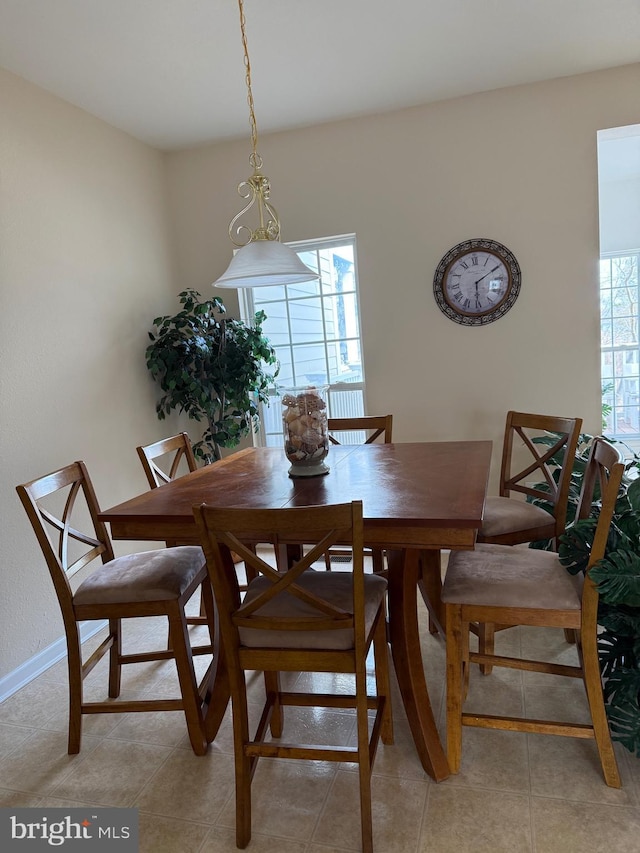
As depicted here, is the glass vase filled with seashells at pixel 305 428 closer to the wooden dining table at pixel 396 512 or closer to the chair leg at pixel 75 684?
the wooden dining table at pixel 396 512

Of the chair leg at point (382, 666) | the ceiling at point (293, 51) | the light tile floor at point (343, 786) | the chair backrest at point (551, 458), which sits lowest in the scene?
the light tile floor at point (343, 786)

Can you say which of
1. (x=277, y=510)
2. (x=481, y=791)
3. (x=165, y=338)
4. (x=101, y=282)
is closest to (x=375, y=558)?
(x=481, y=791)

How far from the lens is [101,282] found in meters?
3.23

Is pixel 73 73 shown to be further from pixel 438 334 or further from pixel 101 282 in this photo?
pixel 438 334

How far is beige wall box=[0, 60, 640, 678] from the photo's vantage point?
8.98 ft

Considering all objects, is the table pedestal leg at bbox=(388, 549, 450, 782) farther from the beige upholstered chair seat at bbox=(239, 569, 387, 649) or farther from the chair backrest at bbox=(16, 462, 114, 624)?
the chair backrest at bbox=(16, 462, 114, 624)

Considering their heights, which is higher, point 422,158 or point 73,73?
point 73,73

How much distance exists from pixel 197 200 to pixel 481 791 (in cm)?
364

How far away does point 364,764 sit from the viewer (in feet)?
4.98

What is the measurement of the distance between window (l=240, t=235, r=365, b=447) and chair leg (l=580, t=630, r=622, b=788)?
225 cm

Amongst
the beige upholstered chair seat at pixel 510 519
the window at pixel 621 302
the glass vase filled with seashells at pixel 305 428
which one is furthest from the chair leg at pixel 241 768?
the window at pixel 621 302

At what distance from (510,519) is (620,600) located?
2.55ft

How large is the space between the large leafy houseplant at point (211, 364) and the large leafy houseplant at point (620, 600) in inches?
86.1

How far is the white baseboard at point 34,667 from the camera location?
2469mm
